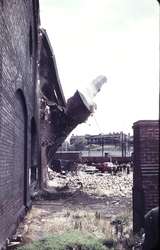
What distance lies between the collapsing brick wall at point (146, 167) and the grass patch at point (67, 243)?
1.09m

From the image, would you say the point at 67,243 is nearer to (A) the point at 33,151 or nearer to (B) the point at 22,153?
(B) the point at 22,153

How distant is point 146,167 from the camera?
8758 mm

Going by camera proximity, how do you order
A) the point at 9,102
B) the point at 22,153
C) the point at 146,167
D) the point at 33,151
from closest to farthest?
1. the point at 9,102
2. the point at 146,167
3. the point at 22,153
4. the point at 33,151

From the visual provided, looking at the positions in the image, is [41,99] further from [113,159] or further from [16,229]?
[113,159]

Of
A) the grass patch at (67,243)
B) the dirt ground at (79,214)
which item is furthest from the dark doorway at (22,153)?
the grass patch at (67,243)

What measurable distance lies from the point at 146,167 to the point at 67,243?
6.79 ft

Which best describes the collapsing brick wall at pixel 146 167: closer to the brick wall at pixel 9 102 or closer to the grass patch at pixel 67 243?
the grass patch at pixel 67 243

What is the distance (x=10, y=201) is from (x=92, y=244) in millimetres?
1757

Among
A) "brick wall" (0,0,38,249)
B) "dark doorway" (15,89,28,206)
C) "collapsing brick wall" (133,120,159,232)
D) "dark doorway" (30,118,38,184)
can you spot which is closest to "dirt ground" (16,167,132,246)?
"brick wall" (0,0,38,249)

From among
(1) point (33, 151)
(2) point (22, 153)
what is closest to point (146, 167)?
(2) point (22, 153)

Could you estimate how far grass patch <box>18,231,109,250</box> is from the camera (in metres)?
7.54

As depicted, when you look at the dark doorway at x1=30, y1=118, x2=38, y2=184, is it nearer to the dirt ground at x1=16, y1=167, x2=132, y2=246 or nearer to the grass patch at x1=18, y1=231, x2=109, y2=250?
the dirt ground at x1=16, y1=167, x2=132, y2=246

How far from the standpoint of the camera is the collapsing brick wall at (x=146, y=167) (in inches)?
337

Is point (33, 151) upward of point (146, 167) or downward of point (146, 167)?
upward
